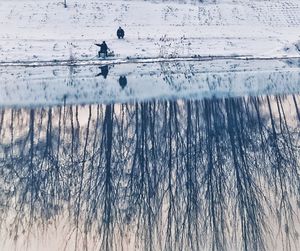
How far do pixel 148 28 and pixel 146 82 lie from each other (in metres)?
3.39

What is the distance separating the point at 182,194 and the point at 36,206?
170 inches

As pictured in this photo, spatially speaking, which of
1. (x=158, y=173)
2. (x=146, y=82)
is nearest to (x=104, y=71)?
(x=146, y=82)

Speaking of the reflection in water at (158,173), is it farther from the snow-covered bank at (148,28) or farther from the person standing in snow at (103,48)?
the snow-covered bank at (148,28)

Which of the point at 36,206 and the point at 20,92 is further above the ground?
the point at 20,92

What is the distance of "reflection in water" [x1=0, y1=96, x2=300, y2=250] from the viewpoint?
12.4 meters

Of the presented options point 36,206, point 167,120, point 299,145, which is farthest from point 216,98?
point 36,206

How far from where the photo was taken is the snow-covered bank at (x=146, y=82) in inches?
619

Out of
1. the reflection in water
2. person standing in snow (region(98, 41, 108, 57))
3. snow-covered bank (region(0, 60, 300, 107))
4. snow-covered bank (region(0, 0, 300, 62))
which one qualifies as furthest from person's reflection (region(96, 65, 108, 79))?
the reflection in water

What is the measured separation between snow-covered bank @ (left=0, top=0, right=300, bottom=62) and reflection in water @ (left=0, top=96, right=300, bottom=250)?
2.99 metres

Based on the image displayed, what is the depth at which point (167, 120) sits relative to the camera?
49.3 feet

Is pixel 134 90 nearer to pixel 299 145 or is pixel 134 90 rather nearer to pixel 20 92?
pixel 20 92

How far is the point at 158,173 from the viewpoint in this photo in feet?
44.7

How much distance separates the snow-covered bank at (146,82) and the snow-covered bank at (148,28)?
700 millimetres

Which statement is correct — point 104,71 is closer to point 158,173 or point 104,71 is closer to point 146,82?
point 146,82
